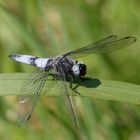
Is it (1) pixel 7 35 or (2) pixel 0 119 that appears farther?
(1) pixel 7 35

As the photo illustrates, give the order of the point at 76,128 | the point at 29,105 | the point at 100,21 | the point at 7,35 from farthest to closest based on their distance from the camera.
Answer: the point at 7,35
the point at 100,21
the point at 76,128
the point at 29,105

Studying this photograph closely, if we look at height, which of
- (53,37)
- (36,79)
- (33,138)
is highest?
(53,37)

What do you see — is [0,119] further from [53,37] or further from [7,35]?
[7,35]

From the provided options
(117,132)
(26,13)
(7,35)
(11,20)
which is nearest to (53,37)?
(11,20)

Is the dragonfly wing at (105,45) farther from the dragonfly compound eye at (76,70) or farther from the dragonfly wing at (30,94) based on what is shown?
the dragonfly wing at (30,94)

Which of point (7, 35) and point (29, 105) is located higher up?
point (7, 35)

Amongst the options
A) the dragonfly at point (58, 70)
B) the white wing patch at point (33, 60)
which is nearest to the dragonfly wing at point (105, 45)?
the dragonfly at point (58, 70)

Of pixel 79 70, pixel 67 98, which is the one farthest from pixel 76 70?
pixel 67 98
